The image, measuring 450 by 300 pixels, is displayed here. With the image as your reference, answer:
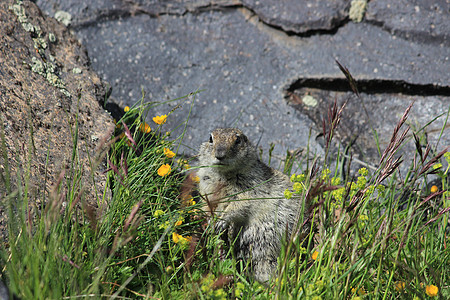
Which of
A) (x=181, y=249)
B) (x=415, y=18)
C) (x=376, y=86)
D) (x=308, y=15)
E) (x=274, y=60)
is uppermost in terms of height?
(x=415, y=18)

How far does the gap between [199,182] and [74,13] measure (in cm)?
294

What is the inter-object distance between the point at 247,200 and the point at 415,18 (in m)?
3.35

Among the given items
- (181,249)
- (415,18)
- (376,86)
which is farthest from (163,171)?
(415,18)

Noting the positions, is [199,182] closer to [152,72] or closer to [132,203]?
[132,203]

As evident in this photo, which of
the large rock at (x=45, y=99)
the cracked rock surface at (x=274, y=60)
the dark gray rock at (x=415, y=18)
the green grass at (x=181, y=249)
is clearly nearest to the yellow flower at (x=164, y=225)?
the green grass at (x=181, y=249)

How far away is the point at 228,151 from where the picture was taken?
4207 mm

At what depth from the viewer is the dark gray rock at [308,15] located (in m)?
5.91

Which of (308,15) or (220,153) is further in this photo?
(308,15)

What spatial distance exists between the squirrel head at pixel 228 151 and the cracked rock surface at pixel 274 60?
0.96m

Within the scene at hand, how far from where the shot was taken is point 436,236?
3.99 metres

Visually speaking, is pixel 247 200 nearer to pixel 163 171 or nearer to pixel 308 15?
pixel 163 171

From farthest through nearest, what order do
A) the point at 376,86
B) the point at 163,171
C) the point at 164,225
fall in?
the point at 376,86 → the point at 163,171 → the point at 164,225

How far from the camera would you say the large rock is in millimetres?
3586

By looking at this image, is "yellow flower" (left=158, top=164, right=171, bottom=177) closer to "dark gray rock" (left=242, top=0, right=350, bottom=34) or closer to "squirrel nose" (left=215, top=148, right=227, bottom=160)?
"squirrel nose" (left=215, top=148, right=227, bottom=160)
